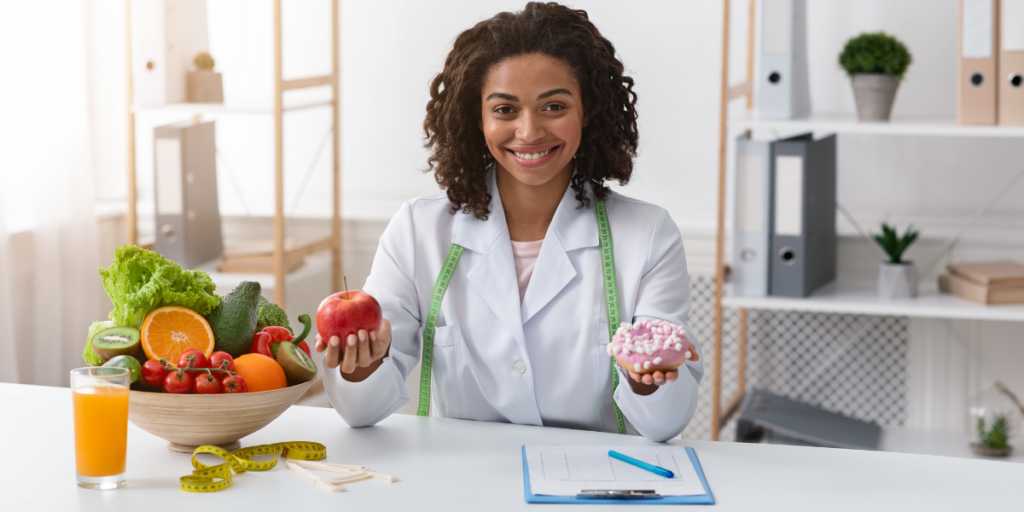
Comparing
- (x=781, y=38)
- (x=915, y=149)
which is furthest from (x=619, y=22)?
(x=915, y=149)

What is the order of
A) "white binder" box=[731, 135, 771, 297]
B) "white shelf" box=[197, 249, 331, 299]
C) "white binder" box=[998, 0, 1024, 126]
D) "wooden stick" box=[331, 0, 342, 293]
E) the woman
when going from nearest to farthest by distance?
1. the woman
2. "white binder" box=[998, 0, 1024, 126]
3. "white binder" box=[731, 135, 771, 297]
4. "white shelf" box=[197, 249, 331, 299]
5. "wooden stick" box=[331, 0, 342, 293]

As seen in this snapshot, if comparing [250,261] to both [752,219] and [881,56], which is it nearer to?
[752,219]

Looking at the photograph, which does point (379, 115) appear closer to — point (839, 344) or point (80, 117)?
point (80, 117)

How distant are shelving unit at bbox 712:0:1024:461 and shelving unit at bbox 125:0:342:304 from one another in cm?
111

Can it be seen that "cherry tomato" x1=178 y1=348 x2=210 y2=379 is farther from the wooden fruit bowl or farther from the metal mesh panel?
the metal mesh panel

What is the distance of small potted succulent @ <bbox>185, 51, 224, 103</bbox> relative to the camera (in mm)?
2637

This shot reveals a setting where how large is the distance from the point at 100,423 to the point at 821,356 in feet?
6.84

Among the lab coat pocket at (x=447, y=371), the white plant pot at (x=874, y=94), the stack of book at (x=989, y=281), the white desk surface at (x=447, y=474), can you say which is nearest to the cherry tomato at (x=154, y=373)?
the white desk surface at (x=447, y=474)

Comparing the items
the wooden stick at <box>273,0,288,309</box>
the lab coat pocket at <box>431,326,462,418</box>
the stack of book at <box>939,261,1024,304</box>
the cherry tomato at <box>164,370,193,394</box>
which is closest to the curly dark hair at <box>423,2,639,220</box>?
the lab coat pocket at <box>431,326,462,418</box>

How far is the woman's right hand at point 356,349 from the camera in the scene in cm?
135

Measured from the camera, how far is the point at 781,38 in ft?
7.53

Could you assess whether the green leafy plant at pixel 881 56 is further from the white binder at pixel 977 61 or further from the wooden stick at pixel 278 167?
the wooden stick at pixel 278 167

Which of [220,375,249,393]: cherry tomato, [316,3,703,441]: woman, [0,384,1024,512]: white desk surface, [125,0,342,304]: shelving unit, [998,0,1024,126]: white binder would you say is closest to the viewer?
[0,384,1024,512]: white desk surface

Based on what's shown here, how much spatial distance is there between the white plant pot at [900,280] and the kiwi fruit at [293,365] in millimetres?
1618
